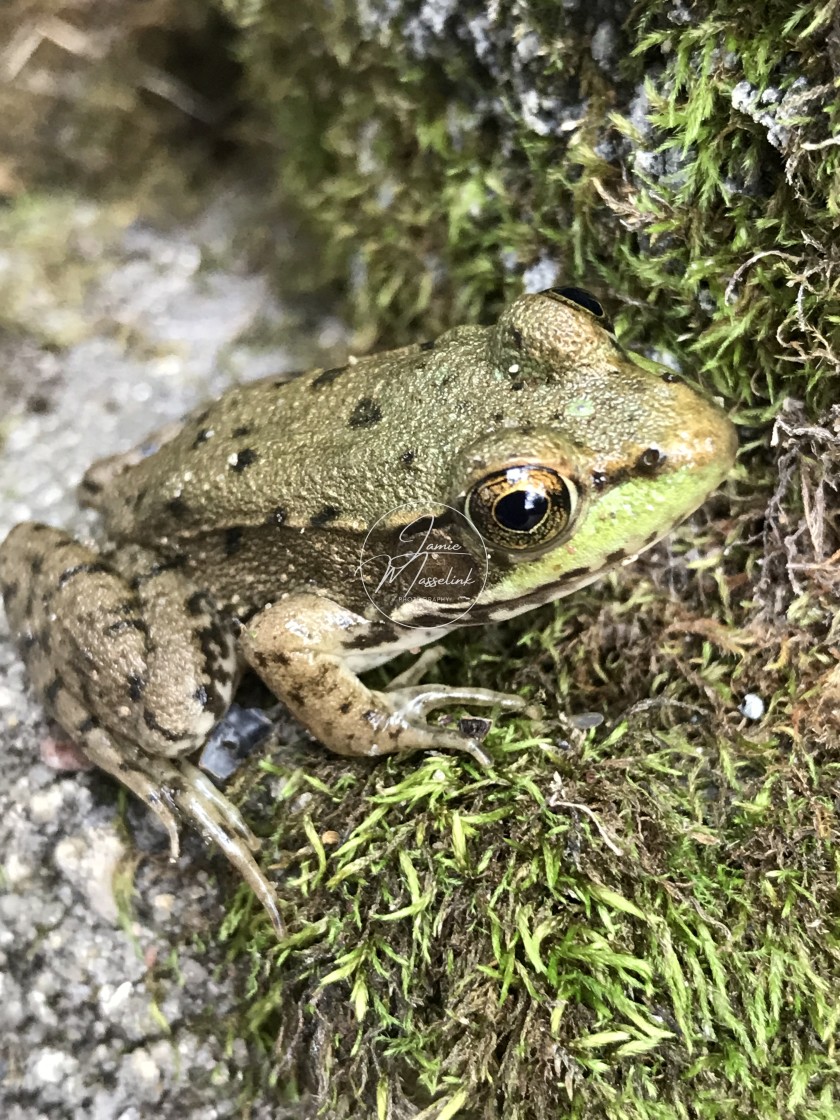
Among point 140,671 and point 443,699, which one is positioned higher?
point 140,671

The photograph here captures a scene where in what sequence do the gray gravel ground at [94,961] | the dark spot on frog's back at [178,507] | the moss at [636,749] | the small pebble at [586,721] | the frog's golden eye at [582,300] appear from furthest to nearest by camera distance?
the dark spot on frog's back at [178,507]
the gray gravel ground at [94,961]
the small pebble at [586,721]
the frog's golden eye at [582,300]
the moss at [636,749]

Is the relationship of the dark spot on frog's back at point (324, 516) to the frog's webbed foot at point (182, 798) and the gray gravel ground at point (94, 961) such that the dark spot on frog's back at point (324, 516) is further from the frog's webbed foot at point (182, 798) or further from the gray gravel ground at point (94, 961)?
the gray gravel ground at point (94, 961)

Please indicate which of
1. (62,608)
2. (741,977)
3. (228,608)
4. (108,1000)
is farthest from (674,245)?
(108,1000)

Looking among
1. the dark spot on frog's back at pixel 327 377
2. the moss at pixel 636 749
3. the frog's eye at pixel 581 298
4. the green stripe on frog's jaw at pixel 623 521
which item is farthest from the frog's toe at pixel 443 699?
the frog's eye at pixel 581 298

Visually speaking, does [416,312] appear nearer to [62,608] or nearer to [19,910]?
[62,608]

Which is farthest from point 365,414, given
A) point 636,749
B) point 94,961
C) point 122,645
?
point 94,961

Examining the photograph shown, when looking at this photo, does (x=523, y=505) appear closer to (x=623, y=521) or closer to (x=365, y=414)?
(x=623, y=521)

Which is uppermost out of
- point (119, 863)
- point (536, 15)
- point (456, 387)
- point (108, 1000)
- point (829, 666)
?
point (536, 15)
